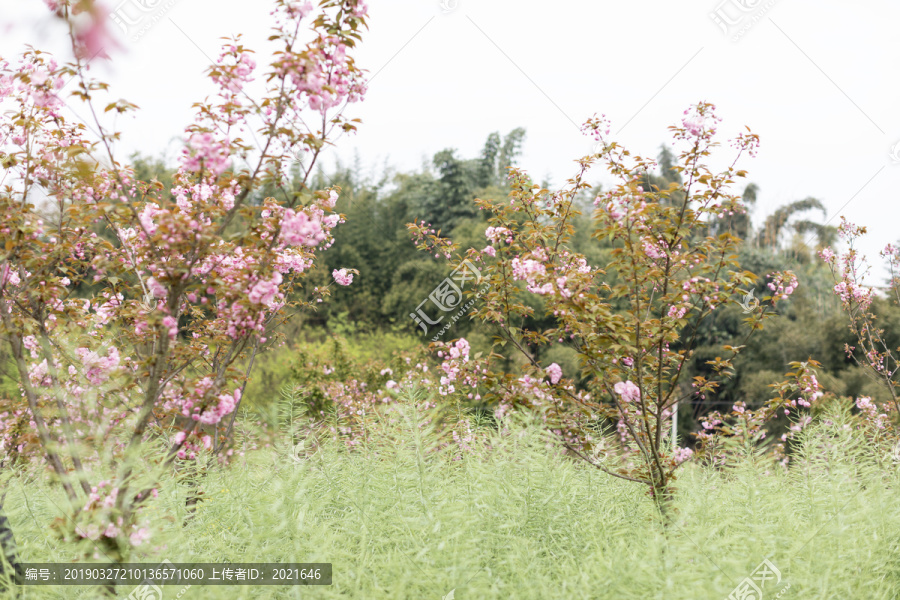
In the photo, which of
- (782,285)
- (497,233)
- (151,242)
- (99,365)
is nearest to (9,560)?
(99,365)

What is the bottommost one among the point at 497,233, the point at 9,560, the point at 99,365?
the point at 9,560

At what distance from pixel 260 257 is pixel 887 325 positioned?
14.2 m

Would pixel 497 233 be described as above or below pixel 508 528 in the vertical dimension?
above

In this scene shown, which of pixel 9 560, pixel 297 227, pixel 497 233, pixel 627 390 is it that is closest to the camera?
pixel 297 227

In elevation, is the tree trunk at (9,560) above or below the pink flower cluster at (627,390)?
below

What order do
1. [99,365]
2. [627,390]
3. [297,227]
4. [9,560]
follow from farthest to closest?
[627,390]
[99,365]
[9,560]
[297,227]

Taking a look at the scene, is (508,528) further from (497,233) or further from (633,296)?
(497,233)

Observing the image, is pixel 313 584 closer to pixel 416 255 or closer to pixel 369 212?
pixel 416 255

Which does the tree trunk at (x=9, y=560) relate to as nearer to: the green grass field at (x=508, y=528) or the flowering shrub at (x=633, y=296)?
the green grass field at (x=508, y=528)

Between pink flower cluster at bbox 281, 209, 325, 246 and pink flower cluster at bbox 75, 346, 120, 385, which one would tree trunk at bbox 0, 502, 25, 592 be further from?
pink flower cluster at bbox 281, 209, 325, 246

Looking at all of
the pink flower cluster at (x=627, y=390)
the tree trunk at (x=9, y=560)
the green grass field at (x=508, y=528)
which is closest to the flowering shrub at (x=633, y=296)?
the pink flower cluster at (x=627, y=390)

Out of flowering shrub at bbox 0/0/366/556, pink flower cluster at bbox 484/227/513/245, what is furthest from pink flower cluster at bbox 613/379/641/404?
flowering shrub at bbox 0/0/366/556

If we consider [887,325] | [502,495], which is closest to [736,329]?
[887,325]

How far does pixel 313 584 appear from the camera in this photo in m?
2.16
